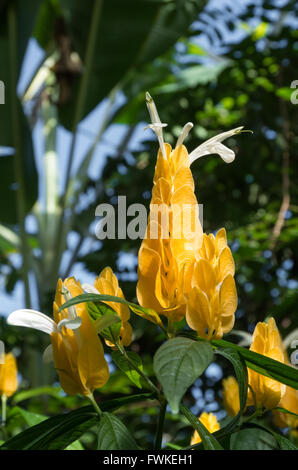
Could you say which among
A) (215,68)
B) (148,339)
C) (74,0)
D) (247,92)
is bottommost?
(148,339)

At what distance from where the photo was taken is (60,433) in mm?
348

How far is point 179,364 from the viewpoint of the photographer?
0.99ft

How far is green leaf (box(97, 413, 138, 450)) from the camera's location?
32cm

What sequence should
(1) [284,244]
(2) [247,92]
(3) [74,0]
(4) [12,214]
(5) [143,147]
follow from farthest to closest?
(4) [12,214], (3) [74,0], (5) [143,147], (2) [247,92], (1) [284,244]

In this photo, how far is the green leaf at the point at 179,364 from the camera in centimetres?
29

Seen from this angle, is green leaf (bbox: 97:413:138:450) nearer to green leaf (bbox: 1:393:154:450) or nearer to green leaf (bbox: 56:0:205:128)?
green leaf (bbox: 1:393:154:450)

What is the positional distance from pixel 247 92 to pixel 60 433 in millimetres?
1652

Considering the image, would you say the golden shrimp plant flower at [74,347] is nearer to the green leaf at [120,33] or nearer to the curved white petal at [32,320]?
the curved white petal at [32,320]

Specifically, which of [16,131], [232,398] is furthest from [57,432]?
[16,131]

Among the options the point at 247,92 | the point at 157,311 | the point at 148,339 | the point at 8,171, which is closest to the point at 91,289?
the point at 157,311

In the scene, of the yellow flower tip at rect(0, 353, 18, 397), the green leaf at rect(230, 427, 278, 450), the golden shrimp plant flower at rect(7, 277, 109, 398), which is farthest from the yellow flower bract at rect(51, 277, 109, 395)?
the yellow flower tip at rect(0, 353, 18, 397)

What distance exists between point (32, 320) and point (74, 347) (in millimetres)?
35

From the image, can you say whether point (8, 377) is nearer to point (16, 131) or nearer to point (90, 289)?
point (90, 289)
